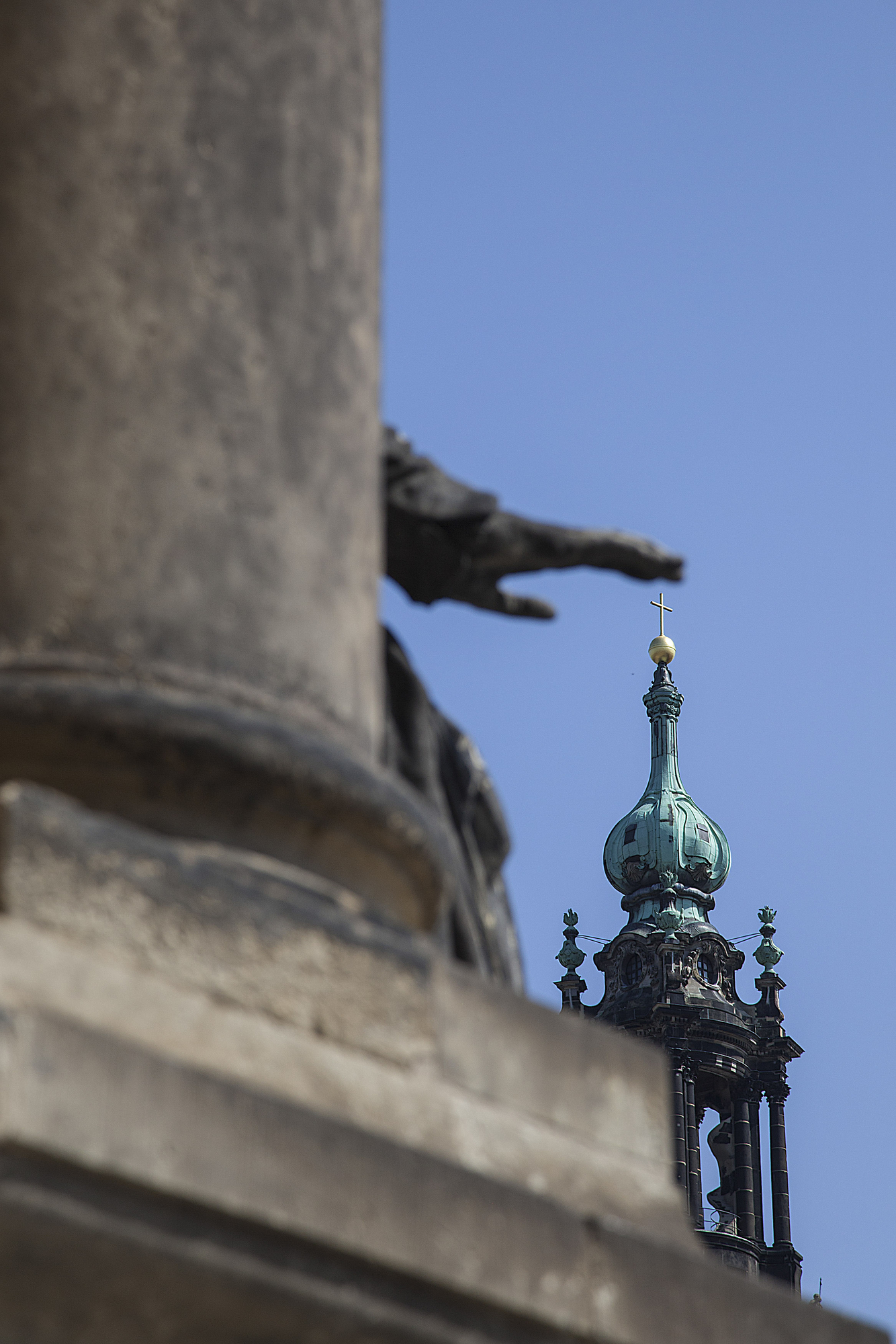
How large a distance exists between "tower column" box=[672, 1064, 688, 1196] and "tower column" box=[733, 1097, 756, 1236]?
1785 mm

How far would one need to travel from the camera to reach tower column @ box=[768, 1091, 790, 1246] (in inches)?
2574

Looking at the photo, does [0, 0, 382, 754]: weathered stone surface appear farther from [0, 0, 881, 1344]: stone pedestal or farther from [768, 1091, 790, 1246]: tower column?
[768, 1091, 790, 1246]: tower column

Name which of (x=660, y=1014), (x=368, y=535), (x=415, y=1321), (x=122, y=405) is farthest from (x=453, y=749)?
(x=660, y=1014)

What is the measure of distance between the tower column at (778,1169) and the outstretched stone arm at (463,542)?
201 feet

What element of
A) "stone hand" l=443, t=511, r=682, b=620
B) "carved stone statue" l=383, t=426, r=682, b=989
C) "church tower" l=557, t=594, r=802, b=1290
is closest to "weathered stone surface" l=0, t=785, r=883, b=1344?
"carved stone statue" l=383, t=426, r=682, b=989

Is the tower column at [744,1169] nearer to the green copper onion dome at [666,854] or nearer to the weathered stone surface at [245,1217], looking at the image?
the green copper onion dome at [666,854]

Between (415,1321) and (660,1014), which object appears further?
(660,1014)

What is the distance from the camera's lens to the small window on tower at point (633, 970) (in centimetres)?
6719

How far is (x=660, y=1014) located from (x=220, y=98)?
200 feet

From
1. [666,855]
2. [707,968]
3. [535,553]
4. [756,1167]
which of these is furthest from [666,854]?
[535,553]

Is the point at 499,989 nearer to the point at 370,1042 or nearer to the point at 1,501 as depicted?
the point at 370,1042

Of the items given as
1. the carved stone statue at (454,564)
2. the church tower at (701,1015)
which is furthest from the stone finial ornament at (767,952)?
the carved stone statue at (454,564)

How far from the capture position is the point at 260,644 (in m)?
4.45

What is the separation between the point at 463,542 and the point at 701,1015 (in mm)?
60546
